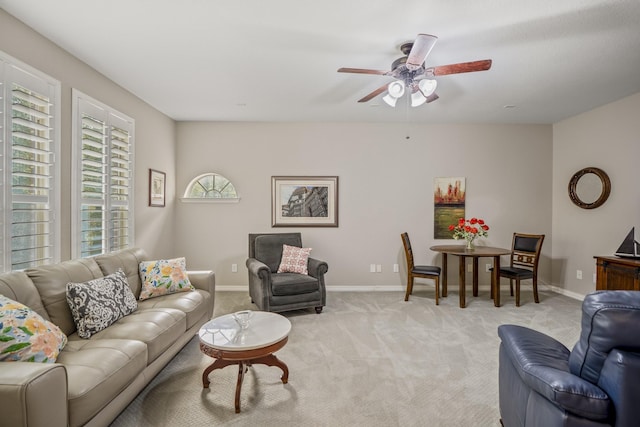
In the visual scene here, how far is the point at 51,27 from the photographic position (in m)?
2.51

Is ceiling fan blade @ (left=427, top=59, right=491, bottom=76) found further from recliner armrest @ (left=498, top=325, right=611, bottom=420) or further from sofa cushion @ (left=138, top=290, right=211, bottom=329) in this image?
sofa cushion @ (left=138, top=290, right=211, bottom=329)

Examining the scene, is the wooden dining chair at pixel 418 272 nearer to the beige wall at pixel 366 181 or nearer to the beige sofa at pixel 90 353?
the beige wall at pixel 366 181

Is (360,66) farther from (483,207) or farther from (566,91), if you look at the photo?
(483,207)

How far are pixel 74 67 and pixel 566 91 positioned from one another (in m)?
5.17

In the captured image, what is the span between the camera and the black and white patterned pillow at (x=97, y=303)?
7.41 ft

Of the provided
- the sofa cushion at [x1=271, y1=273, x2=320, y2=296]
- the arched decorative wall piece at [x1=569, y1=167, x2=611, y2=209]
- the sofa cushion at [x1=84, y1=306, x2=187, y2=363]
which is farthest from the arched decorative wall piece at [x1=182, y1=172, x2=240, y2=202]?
the arched decorative wall piece at [x1=569, y1=167, x2=611, y2=209]

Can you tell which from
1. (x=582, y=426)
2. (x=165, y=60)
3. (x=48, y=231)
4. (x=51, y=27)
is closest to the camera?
(x=582, y=426)

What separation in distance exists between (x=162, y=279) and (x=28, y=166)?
1.40 meters

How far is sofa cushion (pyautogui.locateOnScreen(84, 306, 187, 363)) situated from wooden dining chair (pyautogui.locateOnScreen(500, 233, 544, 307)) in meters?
4.14

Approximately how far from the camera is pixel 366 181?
5242 millimetres

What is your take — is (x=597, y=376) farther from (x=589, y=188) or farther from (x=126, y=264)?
(x=589, y=188)

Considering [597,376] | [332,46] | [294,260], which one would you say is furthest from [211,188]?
[597,376]

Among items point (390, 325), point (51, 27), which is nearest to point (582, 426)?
point (390, 325)

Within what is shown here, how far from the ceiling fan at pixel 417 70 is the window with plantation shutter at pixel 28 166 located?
2379 millimetres
